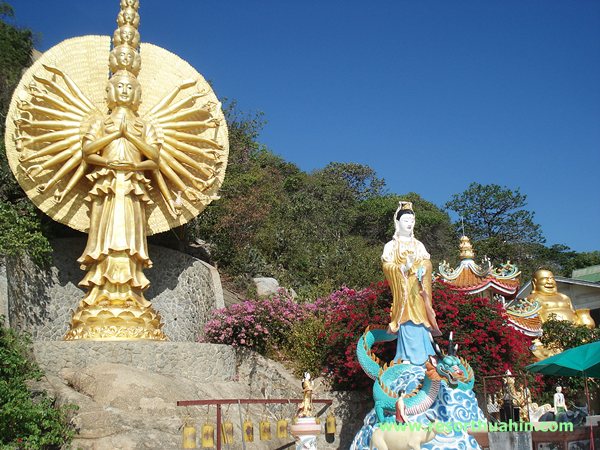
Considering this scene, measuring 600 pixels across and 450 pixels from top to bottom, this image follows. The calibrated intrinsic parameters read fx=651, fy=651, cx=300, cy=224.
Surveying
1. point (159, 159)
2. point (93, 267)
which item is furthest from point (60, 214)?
point (159, 159)

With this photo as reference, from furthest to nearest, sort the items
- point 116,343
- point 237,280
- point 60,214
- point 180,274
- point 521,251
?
point 521,251 < point 237,280 < point 180,274 < point 60,214 < point 116,343

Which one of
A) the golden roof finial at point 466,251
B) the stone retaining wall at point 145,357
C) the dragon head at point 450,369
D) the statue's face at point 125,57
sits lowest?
the dragon head at point 450,369

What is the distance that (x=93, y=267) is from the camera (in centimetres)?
1090

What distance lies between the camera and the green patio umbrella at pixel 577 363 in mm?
7585

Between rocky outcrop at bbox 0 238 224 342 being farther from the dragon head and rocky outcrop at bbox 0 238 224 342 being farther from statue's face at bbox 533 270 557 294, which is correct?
statue's face at bbox 533 270 557 294

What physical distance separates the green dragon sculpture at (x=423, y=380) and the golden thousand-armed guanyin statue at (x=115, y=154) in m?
4.51

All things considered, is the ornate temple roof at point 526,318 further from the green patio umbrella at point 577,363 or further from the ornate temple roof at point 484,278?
the green patio umbrella at point 577,363

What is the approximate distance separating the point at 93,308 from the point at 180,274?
2.68m

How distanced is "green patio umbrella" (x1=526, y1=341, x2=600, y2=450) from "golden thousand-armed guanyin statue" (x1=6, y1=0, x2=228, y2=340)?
583 centimetres

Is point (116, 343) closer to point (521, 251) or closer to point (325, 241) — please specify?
point (325, 241)

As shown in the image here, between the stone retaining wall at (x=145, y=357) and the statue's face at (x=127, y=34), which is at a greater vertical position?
the statue's face at (x=127, y=34)

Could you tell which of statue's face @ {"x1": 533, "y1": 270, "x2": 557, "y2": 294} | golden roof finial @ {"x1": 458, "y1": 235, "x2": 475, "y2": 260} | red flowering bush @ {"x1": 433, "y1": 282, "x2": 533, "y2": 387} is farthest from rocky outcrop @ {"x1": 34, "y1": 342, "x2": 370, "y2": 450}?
statue's face @ {"x1": 533, "y1": 270, "x2": 557, "y2": 294}

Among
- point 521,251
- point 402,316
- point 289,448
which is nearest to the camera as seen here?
point 402,316

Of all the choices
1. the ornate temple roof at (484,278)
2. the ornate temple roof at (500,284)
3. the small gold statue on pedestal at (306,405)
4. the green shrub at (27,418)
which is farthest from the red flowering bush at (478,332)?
the green shrub at (27,418)
